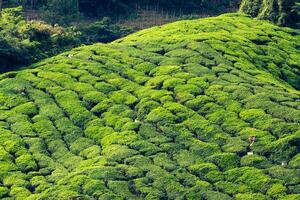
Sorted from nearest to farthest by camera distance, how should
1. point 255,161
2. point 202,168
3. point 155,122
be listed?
point 202,168 → point 255,161 → point 155,122

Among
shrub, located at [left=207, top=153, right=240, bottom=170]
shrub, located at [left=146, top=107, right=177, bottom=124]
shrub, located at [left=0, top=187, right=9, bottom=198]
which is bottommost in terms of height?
shrub, located at [left=0, top=187, right=9, bottom=198]

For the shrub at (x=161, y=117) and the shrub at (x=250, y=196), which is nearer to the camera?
the shrub at (x=250, y=196)

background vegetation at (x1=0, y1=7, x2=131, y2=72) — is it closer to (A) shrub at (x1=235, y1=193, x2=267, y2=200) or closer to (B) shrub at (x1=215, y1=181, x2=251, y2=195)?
(B) shrub at (x1=215, y1=181, x2=251, y2=195)

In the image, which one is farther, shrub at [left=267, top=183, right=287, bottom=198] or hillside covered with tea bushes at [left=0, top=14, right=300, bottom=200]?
hillside covered with tea bushes at [left=0, top=14, right=300, bottom=200]

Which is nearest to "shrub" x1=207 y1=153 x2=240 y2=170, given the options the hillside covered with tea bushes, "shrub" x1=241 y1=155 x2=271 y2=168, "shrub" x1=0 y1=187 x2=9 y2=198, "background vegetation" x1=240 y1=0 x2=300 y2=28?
the hillside covered with tea bushes

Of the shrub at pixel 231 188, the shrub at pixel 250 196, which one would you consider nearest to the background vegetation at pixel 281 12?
the shrub at pixel 231 188

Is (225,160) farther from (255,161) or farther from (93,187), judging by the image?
(93,187)

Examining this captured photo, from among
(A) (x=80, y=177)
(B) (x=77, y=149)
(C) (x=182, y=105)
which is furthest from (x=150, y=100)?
(A) (x=80, y=177)

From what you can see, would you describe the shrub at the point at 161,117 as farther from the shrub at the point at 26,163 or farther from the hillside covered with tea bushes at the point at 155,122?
the shrub at the point at 26,163

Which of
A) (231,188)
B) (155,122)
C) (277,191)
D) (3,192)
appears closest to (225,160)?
(231,188)
